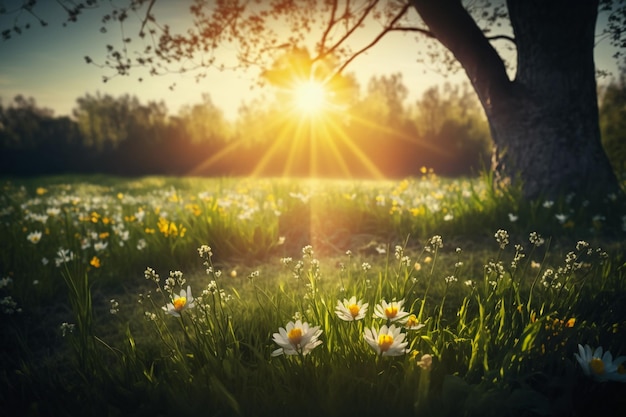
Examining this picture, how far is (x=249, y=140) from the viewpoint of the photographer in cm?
2612

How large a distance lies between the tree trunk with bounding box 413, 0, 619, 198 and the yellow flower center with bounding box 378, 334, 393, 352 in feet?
14.0

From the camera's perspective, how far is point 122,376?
5.14 ft

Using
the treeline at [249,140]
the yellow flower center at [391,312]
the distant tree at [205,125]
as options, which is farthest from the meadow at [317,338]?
the distant tree at [205,125]

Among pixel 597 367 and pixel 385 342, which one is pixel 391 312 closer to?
pixel 385 342

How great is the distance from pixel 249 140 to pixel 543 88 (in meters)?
22.9

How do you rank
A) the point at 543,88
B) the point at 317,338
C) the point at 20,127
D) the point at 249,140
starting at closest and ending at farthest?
the point at 317,338
the point at 543,88
the point at 249,140
the point at 20,127

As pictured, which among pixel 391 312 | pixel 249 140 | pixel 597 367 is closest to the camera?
pixel 597 367

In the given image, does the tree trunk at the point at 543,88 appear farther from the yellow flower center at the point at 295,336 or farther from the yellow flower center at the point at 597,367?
the yellow flower center at the point at 295,336

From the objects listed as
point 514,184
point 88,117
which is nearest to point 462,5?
point 514,184

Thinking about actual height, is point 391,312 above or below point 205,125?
below

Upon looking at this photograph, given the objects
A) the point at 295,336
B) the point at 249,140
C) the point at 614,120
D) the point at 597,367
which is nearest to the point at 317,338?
the point at 295,336

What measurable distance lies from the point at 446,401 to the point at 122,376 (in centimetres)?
128

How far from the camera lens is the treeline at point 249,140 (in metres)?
24.8

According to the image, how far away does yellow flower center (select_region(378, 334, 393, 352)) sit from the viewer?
1.28 meters
